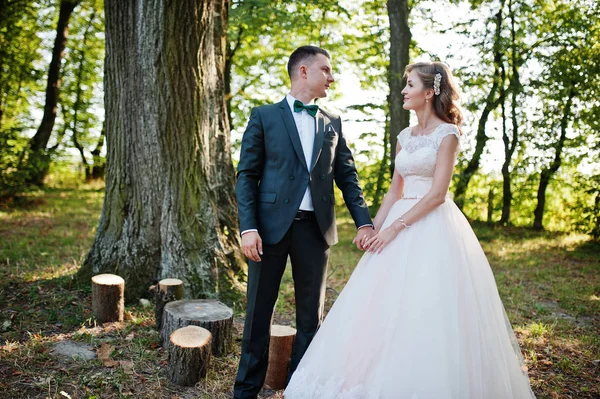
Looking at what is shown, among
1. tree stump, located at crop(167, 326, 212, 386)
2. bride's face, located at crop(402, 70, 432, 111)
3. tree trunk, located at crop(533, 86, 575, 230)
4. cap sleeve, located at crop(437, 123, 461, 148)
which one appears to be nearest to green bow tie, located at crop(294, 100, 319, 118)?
bride's face, located at crop(402, 70, 432, 111)

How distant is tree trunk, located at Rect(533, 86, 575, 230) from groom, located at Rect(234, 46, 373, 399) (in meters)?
10.6

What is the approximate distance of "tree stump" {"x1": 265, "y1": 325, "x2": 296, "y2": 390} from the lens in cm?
354

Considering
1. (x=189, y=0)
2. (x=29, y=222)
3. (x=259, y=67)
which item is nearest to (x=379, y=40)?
(x=259, y=67)

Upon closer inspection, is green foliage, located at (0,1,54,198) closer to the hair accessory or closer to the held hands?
the held hands

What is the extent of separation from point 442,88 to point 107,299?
355 cm

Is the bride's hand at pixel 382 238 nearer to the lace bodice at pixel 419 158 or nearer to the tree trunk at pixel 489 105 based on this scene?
the lace bodice at pixel 419 158

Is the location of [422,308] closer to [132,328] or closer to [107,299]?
[132,328]

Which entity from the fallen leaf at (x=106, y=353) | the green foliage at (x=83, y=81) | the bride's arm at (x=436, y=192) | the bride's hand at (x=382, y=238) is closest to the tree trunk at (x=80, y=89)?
the green foliage at (x=83, y=81)

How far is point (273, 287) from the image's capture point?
3178mm

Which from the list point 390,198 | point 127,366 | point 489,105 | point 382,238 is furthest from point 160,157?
point 489,105

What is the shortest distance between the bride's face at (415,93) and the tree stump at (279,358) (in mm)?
1956

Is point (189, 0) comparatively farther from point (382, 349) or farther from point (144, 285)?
point (382, 349)

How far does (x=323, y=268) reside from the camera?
3.23 metres

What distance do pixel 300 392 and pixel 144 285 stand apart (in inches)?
109
